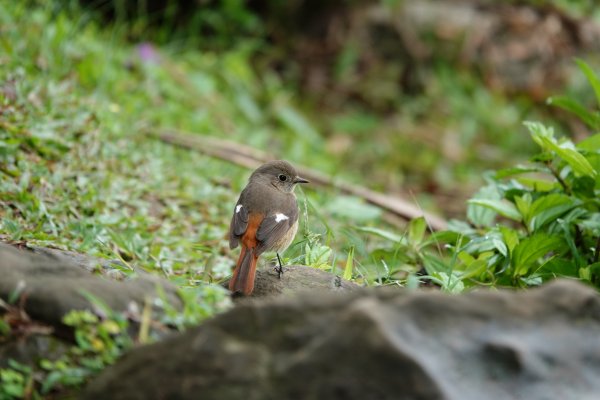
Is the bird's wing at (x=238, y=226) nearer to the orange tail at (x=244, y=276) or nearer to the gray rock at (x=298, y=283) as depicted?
the orange tail at (x=244, y=276)

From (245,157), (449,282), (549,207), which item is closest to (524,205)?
(549,207)

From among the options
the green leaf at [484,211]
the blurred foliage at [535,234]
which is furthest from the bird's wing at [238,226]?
the green leaf at [484,211]

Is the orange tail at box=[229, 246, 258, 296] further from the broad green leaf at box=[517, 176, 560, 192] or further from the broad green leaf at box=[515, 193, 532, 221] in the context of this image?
the broad green leaf at box=[517, 176, 560, 192]

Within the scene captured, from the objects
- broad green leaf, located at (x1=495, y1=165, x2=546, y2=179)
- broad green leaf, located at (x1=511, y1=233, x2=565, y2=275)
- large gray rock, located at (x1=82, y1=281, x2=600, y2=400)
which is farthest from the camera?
broad green leaf, located at (x1=495, y1=165, x2=546, y2=179)

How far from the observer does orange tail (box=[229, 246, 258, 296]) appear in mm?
3547

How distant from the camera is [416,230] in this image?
4.65 m

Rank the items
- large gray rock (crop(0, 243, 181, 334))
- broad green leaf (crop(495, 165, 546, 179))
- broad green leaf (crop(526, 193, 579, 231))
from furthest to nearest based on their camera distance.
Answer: broad green leaf (crop(495, 165, 546, 179))
broad green leaf (crop(526, 193, 579, 231))
large gray rock (crop(0, 243, 181, 334))

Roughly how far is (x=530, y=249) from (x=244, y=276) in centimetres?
133

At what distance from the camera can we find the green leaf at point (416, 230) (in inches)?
182

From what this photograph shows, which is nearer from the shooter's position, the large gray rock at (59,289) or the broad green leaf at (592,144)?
the large gray rock at (59,289)

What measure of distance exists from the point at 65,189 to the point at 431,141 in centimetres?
540

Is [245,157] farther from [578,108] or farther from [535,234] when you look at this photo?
[535,234]

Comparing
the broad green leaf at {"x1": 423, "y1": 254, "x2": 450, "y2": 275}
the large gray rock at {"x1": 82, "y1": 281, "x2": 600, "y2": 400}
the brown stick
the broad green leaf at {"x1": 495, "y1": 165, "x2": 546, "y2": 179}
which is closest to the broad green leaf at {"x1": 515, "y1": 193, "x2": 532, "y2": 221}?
the broad green leaf at {"x1": 495, "y1": 165, "x2": 546, "y2": 179}

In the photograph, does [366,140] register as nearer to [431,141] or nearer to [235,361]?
[431,141]
